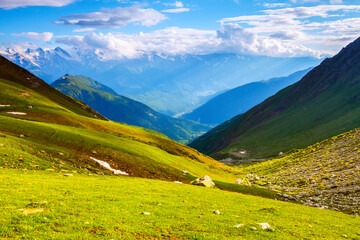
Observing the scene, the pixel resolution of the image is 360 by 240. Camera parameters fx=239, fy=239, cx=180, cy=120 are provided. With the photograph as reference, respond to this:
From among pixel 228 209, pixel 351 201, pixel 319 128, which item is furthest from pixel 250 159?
pixel 228 209

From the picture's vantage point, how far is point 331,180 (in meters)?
51.3

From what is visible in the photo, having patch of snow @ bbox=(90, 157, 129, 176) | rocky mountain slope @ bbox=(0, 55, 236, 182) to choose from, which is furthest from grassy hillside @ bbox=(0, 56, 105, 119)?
A: patch of snow @ bbox=(90, 157, 129, 176)

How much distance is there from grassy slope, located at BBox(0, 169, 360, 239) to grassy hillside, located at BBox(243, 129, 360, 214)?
11381 millimetres

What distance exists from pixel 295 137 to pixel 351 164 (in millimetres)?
109368

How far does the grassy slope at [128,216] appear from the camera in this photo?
16031 mm

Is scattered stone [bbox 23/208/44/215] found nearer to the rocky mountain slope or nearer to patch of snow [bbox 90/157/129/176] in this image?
the rocky mountain slope

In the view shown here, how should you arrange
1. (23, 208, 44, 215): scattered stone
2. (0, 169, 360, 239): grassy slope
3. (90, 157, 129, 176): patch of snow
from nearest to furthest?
(0, 169, 360, 239): grassy slope → (23, 208, 44, 215): scattered stone → (90, 157, 129, 176): patch of snow

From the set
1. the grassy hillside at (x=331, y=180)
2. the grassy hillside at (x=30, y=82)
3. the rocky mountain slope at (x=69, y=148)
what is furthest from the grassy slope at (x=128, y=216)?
the grassy hillside at (x=30, y=82)

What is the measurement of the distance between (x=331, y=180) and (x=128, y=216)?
1922 inches

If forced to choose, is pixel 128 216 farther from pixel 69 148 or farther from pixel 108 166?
pixel 69 148

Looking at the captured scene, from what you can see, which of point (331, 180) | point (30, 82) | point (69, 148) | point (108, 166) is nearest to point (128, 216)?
point (108, 166)

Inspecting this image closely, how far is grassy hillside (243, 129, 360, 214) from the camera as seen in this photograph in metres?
40.5

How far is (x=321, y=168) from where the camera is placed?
6431 centimetres

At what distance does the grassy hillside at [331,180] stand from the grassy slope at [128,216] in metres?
11.4
